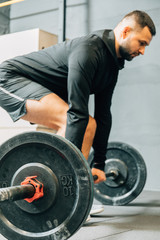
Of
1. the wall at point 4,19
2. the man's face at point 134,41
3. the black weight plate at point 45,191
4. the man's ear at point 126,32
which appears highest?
the wall at point 4,19

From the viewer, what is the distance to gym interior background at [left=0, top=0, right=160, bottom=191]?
291cm

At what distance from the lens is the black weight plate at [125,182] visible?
6.96 ft

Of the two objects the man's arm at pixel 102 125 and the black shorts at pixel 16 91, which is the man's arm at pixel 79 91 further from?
the man's arm at pixel 102 125

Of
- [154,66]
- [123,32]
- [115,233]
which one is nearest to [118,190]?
[115,233]

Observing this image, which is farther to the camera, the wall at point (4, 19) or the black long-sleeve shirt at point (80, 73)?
the wall at point (4, 19)

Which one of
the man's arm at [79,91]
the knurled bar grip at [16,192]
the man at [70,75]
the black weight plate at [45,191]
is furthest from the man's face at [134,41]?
the knurled bar grip at [16,192]

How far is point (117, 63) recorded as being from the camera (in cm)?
149

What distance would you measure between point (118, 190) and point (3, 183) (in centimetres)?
121

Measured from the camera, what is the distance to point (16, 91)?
1394mm

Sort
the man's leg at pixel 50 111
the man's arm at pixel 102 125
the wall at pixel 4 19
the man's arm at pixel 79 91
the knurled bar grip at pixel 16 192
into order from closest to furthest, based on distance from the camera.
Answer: the knurled bar grip at pixel 16 192, the man's arm at pixel 79 91, the man's leg at pixel 50 111, the man's arm at pixel 102 125, the wall at pixel 4 19

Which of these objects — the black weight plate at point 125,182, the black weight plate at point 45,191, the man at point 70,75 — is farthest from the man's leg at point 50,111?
the black weight plate at point 125,182

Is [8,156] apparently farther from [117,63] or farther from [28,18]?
[28,18]

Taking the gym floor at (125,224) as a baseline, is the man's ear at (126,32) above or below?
above

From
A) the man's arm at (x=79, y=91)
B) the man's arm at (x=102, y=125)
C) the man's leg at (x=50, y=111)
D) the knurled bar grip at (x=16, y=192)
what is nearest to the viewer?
the knurled bar grip at (x=16, y=192)
